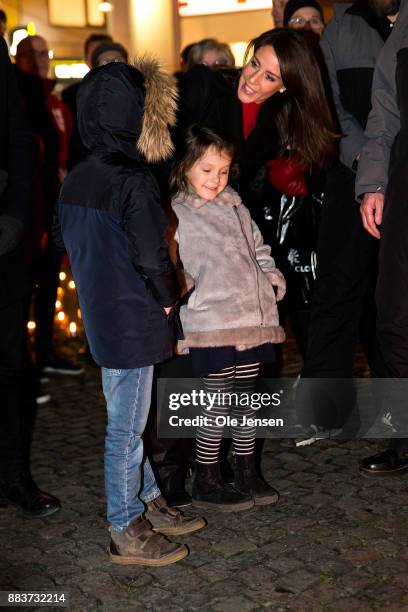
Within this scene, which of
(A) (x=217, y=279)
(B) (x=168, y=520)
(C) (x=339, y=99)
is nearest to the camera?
(B) (x=168, y=520)

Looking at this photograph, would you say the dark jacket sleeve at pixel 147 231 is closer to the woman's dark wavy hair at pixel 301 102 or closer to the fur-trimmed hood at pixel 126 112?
the fur-trimmed hood at pixel 126 112

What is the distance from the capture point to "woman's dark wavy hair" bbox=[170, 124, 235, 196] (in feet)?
12.7

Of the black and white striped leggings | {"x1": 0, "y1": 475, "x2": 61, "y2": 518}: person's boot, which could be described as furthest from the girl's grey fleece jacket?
{"x1": 0, "y1": 475, "x2": 61, "y2": 518}: person's boot

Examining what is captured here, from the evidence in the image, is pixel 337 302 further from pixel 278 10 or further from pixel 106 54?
pixel 106 54

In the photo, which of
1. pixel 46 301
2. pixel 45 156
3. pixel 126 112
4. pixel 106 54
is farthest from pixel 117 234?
pixel 45 156

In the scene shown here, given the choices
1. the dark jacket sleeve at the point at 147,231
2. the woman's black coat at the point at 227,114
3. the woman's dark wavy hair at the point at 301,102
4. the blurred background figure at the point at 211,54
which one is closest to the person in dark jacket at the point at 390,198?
the woman's dark wavy hair at the point at 301,102

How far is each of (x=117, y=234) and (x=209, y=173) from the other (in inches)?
26.6

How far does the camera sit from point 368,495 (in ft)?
13.5

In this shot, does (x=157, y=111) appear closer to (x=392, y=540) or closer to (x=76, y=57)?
(x=392, y=540)

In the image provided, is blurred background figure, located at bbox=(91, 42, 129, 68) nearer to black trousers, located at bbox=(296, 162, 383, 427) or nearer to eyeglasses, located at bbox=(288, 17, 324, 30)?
eyeglasses, located at bbox=(288, 17, 324, 30)

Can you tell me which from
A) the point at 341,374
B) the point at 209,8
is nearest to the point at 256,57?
the point at 341,374

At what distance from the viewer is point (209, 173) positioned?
153 inches

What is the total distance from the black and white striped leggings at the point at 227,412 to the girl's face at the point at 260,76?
48.8 inches

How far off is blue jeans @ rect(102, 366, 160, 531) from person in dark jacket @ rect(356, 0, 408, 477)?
1286mm
